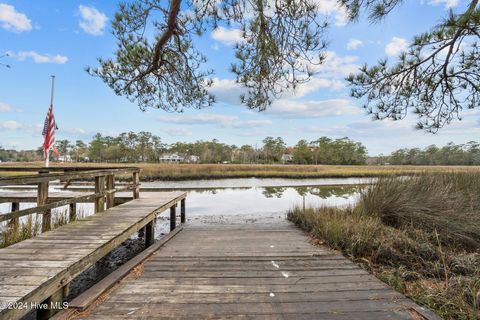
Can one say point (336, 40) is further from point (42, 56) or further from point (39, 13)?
point (42, 56)

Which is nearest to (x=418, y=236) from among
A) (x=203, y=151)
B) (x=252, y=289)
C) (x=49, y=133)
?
(x=252, y=289)

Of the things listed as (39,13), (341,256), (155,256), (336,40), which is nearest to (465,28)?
(336,40)

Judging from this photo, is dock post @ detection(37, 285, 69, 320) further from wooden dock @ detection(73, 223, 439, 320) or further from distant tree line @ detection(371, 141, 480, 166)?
distant tree line @ detection(371, 141, 480, 166)

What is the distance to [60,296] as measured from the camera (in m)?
2.48

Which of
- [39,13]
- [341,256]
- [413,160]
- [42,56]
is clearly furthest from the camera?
[413,160]

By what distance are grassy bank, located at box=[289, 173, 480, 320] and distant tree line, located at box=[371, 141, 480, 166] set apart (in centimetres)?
5665

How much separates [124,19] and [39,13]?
7.25ft

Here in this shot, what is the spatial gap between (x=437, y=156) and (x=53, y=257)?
266 feet

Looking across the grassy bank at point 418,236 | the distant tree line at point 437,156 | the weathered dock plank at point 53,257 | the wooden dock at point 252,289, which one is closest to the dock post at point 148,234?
the weathered dock plank at point 53,257

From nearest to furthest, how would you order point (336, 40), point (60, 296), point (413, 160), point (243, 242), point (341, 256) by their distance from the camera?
point (60, 296) < point (341, 256) < point (336, 40) < point (243, 242) < point (413, 160)

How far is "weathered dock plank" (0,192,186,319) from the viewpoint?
6.97 ft

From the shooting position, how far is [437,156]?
67.9 metres

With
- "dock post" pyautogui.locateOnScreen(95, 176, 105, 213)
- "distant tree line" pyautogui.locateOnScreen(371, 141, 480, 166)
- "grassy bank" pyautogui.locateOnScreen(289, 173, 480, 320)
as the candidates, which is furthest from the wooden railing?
"distant tree line" pyautogui.locateOnScreen(371, 141, 480, 166)

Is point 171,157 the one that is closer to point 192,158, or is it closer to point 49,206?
point 192,158
